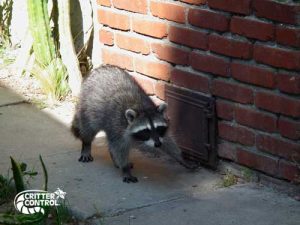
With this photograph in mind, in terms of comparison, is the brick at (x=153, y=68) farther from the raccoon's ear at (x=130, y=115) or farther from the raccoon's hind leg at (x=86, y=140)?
the raccoon's hind leg at (x=86, y=140)

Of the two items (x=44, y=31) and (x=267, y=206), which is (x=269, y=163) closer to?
(x=267, y=206)

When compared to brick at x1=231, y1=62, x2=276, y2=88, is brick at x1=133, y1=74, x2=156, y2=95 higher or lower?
lower

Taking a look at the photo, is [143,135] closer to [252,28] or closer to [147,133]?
[147,133]

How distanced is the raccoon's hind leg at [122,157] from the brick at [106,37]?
99cm

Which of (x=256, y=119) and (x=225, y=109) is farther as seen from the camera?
(x=225, y=109)

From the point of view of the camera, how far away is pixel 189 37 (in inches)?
211

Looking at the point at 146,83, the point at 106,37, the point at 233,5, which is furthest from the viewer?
the point at 106,37

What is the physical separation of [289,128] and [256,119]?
10.7 inches

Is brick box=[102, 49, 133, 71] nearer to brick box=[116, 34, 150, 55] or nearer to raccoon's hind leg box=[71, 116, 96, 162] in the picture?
brick box=[116, 34, 150, 55]

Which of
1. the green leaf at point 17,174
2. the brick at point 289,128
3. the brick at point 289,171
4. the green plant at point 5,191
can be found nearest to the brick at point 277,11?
the brick at point 289,128

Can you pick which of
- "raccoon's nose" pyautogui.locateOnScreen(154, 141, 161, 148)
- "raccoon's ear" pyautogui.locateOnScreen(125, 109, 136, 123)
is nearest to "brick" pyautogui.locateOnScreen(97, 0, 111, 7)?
"raccoon's ear" pyautogui.locateOnScreen(125, 109, 136, 123)

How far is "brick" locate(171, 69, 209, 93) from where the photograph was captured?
533cm

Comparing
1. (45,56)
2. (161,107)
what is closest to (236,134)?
(161,107)

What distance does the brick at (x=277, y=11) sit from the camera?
15.1 ft
